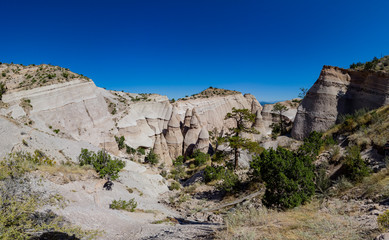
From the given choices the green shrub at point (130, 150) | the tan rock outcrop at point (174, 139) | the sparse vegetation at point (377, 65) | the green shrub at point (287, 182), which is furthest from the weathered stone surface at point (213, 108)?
the green shrub at point (287, 182)

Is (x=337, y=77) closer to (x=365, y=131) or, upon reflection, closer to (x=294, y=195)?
(x=365, y=131)

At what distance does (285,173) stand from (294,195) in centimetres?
88

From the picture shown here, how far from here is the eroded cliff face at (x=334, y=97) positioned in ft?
54.0

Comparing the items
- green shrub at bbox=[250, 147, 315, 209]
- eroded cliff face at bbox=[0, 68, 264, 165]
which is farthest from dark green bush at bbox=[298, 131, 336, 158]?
eroded cliff face at bbox=[0, 68, 264, 165]

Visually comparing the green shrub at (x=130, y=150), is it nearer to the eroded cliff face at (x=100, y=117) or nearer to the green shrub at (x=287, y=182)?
the eroded cliff face at (x=100, y=117)

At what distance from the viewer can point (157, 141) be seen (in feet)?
87.7

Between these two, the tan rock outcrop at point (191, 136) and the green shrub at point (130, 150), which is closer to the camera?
the green shrub at point (130, 150)

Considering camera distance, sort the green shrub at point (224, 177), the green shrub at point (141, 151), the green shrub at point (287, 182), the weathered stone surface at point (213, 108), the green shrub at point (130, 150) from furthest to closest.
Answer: the weathered stone surface at point (213, 108)
the green shrub at point (141, 151)
the green shrub at point (130, 150)
the green shrub at point (224, 177)
the green shrub at point (287, 182)

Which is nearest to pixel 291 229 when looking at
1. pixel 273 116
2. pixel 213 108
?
pixel 273 116

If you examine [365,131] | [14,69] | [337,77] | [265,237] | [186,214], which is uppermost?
[14,69]

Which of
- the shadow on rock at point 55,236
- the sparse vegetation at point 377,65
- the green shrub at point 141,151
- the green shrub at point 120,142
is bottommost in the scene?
the shadow on rock at point 55,236

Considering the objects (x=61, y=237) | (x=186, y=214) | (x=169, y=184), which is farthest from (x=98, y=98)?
(x=61, y=237)

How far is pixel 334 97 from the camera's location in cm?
1852

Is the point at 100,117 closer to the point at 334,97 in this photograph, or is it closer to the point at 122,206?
the point at 122,206
